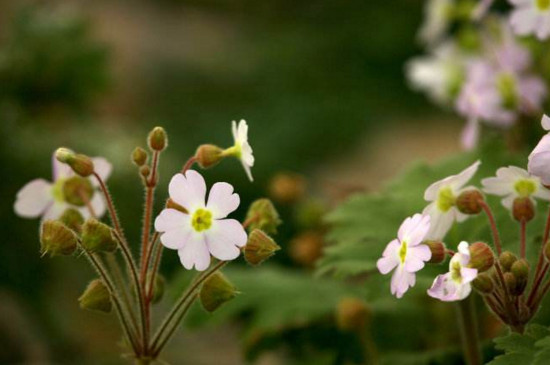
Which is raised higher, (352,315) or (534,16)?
(534,16)

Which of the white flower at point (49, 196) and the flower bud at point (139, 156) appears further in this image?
the white flower at point (49, 196)

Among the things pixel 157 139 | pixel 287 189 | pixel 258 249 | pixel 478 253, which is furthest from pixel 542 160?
pixel 287 189

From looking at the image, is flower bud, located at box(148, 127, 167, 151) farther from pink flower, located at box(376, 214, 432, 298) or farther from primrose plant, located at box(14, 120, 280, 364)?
pink flower, located at box(376, 214, 432, 298)

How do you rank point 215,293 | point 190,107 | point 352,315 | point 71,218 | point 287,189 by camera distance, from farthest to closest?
1. point 190,107
2. point 287,189
3. point 352,315
4. point 71,218
5. point 215,293

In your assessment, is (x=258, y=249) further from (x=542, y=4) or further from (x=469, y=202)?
(x=542, y=4)

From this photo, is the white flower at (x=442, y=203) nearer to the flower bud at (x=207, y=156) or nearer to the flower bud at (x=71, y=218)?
the flower bud at (x=207, y=156)

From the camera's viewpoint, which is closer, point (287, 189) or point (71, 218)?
point (71, 218)

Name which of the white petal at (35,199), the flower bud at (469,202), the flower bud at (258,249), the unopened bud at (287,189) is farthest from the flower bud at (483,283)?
the unopened bud at (287,189)

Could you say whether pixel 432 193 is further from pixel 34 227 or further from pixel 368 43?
pixel 368 43
